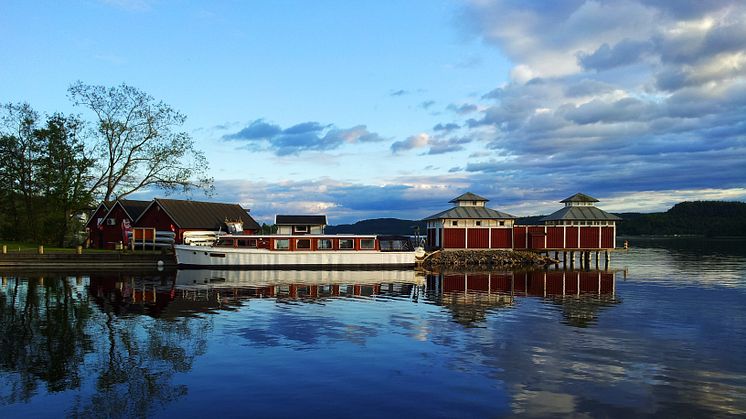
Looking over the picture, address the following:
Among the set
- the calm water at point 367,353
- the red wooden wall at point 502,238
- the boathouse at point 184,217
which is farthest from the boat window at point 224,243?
the red wooden wall at point 502,238

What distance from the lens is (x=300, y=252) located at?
50125 mm

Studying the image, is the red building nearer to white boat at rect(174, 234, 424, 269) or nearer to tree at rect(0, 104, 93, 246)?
white boat at rect(174, 234, 424, 269)

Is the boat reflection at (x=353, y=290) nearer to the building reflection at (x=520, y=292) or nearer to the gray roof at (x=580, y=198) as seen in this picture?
the building reflection at (x=520, y=292)

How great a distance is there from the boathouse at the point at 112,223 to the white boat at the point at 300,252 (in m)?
12.4

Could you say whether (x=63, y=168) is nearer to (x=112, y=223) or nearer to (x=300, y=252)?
(x=112, y=223)

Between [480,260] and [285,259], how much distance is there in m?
19.8

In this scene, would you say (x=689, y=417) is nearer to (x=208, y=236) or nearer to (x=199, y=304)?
(x=199, y=304)

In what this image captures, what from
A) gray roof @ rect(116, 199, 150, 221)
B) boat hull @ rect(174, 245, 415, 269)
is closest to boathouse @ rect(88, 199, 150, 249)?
gray roof @ rect(116, 199, 150, 221)

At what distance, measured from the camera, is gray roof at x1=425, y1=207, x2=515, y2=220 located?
5678 cm

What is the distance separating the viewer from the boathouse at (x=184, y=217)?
2117 inches

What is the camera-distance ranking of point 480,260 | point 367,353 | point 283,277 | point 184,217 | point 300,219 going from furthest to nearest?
point 300,219 → point 480,260 → point 184,217 → point 283,277 → point 367,353

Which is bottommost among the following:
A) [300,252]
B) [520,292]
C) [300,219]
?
[520,292]

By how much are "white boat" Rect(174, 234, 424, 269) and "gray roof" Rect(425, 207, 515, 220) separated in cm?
568

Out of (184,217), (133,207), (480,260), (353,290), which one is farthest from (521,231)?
(133,207)
